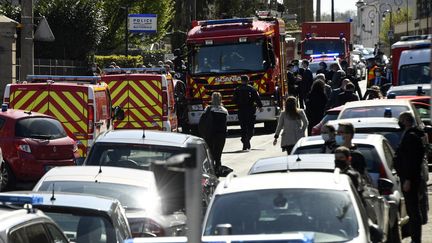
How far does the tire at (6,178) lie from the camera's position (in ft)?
66.5

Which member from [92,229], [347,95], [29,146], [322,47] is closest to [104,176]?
[92,229]

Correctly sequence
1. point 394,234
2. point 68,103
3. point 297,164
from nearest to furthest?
point 297,164 → point 394,234 → point 68,103

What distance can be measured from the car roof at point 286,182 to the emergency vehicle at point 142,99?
16983mm

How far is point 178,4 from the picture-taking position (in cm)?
7075

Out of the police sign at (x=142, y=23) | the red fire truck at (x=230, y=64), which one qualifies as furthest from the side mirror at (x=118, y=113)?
the police sign at (x=142, y=23)

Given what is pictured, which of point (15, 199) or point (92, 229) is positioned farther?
point (92, 229)

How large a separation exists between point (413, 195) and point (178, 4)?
57.6 metres

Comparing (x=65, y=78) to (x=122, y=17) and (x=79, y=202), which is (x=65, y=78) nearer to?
(x=79, y=202)

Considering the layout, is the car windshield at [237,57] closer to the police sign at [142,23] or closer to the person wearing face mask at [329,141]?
the police sign at [142,23]

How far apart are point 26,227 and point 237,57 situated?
25224mm

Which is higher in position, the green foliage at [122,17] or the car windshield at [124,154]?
the green foliage at [122,17]

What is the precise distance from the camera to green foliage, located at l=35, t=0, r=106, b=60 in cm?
4691

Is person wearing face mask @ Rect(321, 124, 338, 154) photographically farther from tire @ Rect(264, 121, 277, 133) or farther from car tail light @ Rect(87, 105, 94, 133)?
tire @ Rect(264, 121, 277, 133)

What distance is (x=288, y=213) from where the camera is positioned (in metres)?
9.26
